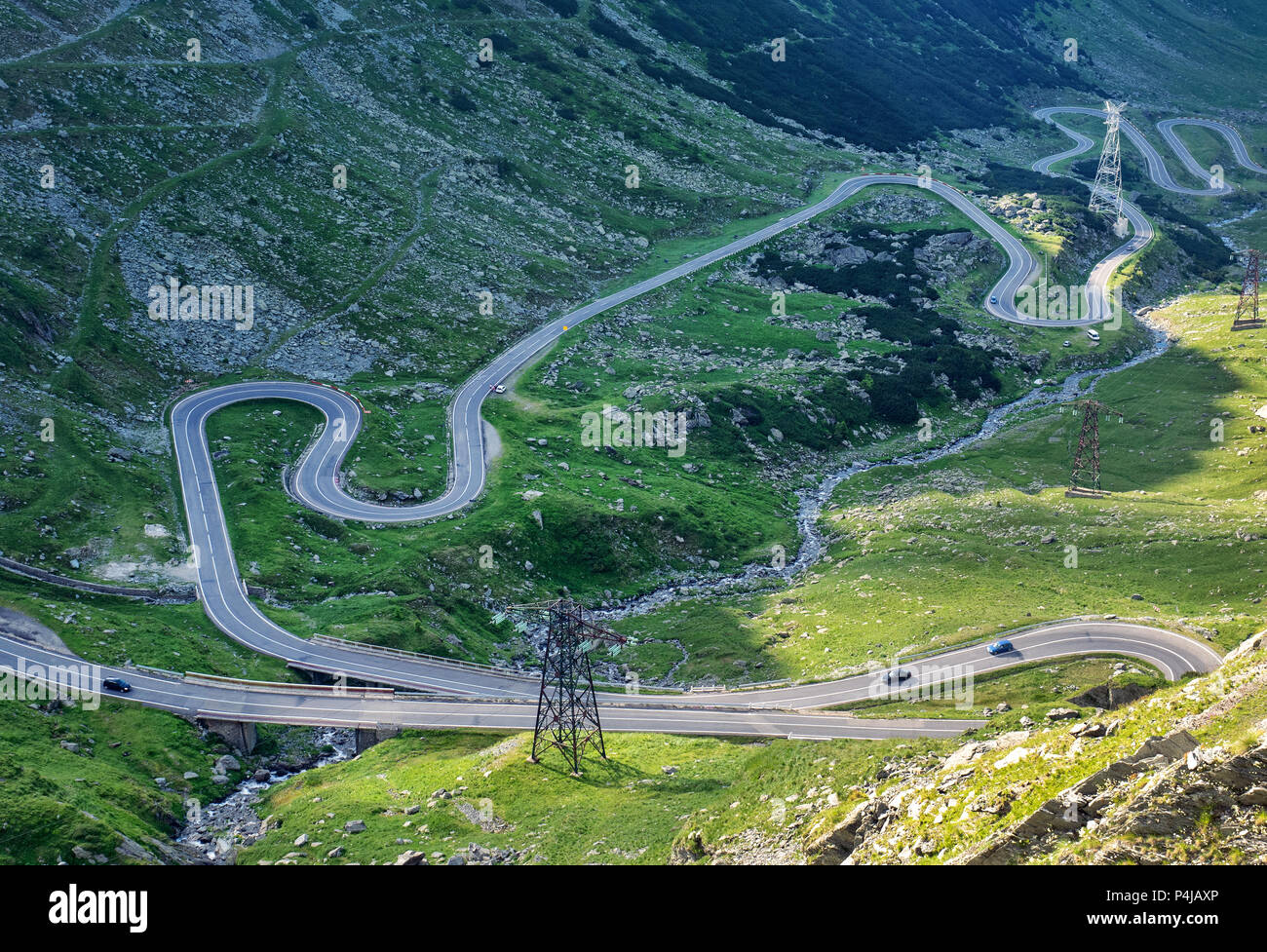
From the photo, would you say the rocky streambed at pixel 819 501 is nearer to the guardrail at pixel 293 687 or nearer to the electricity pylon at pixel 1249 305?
the electricity pylon at pixel 1249 305

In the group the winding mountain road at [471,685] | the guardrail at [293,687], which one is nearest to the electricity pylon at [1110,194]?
the winding mountain road at [471,685]

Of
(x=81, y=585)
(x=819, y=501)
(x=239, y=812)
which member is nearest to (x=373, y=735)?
(x=239, y=812)

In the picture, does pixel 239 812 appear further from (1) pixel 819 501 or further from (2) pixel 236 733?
(1) pixel 819 501

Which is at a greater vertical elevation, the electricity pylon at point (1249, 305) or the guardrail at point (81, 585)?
the electricity pylon at point (1249, 305)

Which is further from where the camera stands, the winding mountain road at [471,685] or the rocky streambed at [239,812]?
the winding mountain road at [471,685]

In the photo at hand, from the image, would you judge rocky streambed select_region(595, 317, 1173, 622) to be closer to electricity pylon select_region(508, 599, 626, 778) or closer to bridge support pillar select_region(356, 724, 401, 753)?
electricity pylon select_region(508, 599, 626, 778)
